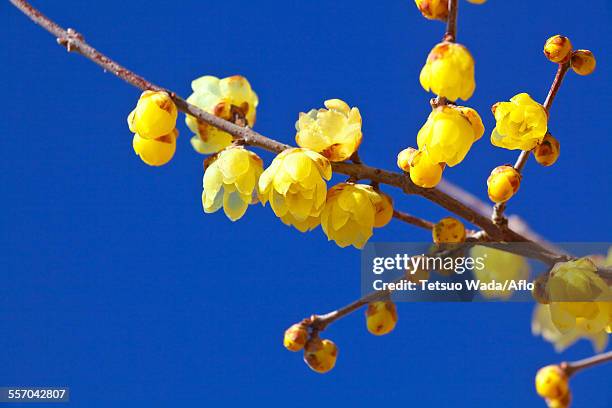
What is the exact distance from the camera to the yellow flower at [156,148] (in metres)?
0.60

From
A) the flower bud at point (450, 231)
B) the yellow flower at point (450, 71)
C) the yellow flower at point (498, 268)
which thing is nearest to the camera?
the yellow flower at point (450, 71)

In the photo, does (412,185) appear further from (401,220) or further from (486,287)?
(486,287)

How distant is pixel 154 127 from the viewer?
57 centimetres

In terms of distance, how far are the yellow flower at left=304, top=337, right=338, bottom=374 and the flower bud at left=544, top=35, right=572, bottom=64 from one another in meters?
0.28

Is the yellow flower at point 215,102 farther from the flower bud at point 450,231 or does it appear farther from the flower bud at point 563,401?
the flower bud at point 563,401

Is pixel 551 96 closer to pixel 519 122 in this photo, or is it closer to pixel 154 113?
pixel 519 122

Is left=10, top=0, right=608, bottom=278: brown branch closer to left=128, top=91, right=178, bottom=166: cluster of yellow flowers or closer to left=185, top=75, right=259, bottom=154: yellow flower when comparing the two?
left=128, top=91, right=178, bottom=166: cluster of yellow flowers

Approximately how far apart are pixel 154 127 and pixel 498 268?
0.36 meters

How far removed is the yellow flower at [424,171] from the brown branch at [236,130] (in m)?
0.03

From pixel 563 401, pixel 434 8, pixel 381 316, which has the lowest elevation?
pixel 563 401

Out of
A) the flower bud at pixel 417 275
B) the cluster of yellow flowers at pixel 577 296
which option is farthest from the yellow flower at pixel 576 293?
the flower bud at pixel 417 275

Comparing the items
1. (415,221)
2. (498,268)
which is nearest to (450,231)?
(415,221)

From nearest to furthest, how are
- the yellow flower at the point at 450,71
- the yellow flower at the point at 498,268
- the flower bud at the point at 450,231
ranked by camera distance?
the yellow flower at the point at 450,71 < the flower bud at the point at 450,231 < the yellow flower at the point at 498,268

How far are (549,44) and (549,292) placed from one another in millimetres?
174
